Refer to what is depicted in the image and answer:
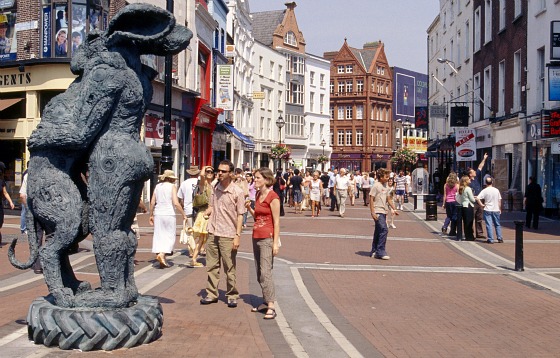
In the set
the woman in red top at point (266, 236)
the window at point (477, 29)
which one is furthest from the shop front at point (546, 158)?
the woman in red top at point (266, 236)

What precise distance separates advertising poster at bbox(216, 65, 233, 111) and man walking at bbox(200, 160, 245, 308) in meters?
28.6

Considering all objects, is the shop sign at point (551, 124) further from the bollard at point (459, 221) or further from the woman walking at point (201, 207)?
the woman walking at point (201, 207)

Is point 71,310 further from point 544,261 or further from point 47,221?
point 544,261

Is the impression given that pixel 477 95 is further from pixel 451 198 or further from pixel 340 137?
pixel 340 137

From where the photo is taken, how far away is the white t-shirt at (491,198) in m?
17.8

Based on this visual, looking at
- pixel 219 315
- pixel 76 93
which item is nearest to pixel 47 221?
pixel 76 93

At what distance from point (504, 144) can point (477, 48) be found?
27.4 ft

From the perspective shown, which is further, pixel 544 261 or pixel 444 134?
pixel 444 134

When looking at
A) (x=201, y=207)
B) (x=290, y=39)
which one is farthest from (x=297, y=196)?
(x=290, y=39)

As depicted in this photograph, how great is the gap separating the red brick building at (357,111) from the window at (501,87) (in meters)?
58.4

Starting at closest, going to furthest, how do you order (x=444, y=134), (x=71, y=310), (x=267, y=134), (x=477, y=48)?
(x=71, y=310)
(x=477, y=48)
(x=444, y=134)
(x=267, y=134)

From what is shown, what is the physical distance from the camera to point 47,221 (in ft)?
21.9

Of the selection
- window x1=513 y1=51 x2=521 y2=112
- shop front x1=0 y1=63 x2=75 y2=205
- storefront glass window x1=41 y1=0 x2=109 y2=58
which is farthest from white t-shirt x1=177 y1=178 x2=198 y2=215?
window x1=513 y1=51 x2=521 y2=112

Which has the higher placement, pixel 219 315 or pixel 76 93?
pixel 76 93
